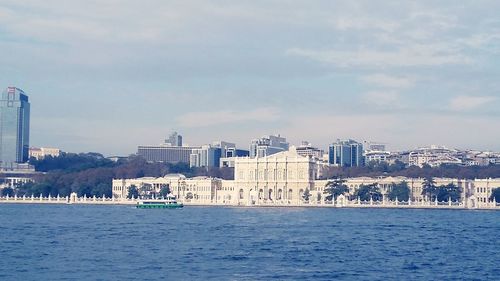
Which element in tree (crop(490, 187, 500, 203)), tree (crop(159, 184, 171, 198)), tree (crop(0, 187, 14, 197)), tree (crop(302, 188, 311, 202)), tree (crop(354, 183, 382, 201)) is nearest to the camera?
tree (crop(490, 187, 500, 203))

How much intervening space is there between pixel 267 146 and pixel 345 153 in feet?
44.8

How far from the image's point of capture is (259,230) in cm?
5347

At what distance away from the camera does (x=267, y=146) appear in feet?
557

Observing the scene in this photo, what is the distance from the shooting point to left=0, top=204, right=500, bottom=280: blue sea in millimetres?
32250

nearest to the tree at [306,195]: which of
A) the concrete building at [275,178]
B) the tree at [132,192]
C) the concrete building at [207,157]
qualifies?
the concrete building at [275,178]

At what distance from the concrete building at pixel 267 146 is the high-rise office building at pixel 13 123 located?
130ft

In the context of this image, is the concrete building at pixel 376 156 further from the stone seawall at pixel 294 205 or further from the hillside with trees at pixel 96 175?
the stone seawall at pixel 294 205

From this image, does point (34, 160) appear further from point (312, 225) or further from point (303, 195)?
point (312, 225)

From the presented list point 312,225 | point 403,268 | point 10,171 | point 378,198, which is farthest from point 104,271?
point 10,171

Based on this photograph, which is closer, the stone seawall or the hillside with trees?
the stone seawall

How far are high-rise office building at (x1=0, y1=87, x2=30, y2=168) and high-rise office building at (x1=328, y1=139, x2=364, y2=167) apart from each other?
2093 inches

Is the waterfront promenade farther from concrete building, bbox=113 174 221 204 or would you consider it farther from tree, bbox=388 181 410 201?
Result: concrete building, bbox=113 174 221 204

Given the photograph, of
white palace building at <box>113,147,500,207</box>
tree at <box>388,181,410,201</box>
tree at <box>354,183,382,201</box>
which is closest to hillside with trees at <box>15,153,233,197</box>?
white palace building at <box>113,147,500,207</box>

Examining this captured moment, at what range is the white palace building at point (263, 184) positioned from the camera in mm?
113188
